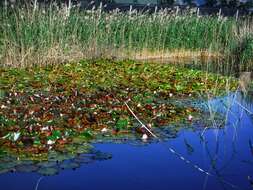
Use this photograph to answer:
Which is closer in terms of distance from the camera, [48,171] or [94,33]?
[48,171]

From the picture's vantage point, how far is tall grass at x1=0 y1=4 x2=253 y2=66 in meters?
12.7

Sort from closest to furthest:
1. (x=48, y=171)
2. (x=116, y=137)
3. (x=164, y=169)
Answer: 1. (x=48, y=171)
2. (x=164, y=169)
3. (x=116, y=137)

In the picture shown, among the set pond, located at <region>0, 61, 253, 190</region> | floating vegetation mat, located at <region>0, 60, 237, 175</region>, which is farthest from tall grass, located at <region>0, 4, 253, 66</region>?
pond, located at <region>0, 61, 253, 190</region>

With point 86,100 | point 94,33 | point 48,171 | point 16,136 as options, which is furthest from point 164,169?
point 94,33

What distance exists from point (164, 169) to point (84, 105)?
2960mm

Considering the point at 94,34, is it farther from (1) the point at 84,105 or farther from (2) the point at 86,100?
(1) the point at 84,105

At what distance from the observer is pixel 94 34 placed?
14836mm

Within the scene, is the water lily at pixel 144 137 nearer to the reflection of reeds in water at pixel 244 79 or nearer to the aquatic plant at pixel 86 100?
the aquatic plant at pixel 86 100

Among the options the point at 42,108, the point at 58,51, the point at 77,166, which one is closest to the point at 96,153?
the point at 77,166

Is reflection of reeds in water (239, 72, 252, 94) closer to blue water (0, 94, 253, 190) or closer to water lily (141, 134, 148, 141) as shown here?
blue water (0, 94, 253, 190)

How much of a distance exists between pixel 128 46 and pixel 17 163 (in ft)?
35.0

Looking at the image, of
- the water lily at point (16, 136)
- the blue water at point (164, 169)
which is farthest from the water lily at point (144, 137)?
the water lily at point (16, 136)

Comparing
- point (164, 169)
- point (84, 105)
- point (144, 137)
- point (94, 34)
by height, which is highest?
point (94, 34)

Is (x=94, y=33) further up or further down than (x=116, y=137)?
further up
